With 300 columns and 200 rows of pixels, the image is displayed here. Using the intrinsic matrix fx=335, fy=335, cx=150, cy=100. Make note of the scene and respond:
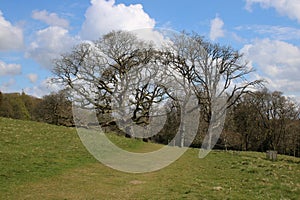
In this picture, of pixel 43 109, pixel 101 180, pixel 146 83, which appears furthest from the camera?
pixel 43 109

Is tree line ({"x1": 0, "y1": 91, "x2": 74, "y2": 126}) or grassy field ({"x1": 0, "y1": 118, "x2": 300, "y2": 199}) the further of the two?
tree line ({"x1": 0, "y1": 91, "x2": 74, "y2": 126})

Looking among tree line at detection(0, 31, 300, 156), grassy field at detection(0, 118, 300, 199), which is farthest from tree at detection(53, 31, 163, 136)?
grassy field at detection(0, 118, 300, 199)

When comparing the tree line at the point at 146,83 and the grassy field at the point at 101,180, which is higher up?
the tree line at the point at 146,83

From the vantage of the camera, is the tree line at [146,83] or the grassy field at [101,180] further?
the tree line at [146,83]

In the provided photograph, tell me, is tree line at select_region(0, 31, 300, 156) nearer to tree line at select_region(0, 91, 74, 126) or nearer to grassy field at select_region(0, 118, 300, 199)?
tree line at select_region(0, 91, 74, 126)

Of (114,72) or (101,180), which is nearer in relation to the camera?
(101,180)

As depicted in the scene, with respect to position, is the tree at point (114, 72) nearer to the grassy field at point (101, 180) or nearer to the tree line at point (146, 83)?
the tree line at point (146, 83)

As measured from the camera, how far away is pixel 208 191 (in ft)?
35.2

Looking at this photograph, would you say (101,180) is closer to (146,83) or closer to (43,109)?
(146,83)

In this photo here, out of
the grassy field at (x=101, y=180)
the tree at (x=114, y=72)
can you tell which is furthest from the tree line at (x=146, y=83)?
the grassy field at (x=101, y=180)

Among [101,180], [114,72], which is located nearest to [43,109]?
[114,72]

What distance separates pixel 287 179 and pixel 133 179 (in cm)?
629

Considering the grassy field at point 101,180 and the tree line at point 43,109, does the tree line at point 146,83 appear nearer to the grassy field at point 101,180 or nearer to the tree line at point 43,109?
the tree line at point 43,109

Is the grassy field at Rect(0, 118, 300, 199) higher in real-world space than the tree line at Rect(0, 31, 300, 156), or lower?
lower
